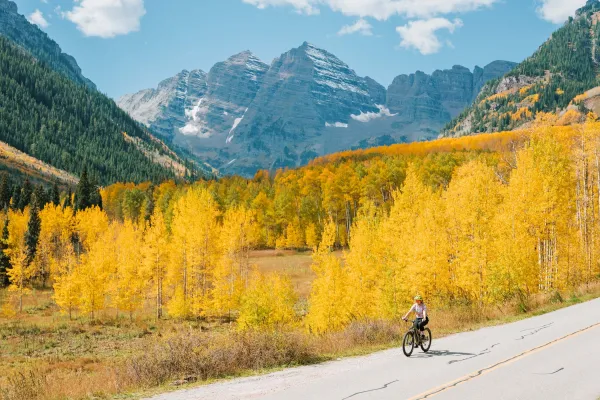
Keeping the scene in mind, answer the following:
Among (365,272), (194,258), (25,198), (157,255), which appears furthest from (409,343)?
(25,198)

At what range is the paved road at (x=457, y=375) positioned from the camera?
10.8 meters

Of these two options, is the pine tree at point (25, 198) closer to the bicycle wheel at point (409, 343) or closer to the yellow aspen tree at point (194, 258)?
the yellow aspen tree at point (194, 258)

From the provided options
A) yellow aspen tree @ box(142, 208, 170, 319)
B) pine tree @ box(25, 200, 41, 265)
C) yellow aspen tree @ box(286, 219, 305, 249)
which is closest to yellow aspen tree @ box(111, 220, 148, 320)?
yellow aspen tree @ box(142, 208, 170, 319)

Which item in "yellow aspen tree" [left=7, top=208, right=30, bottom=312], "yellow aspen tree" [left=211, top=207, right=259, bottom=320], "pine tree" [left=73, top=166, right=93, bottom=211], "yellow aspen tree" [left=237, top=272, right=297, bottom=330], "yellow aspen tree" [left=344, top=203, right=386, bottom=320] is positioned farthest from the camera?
"pine tree" [left=73, top=166, right=93, bottom=211]

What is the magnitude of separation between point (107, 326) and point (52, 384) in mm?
36993

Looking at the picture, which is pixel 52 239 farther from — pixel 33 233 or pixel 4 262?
pixel 4 262

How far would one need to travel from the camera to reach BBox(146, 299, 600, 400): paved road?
1079 cm

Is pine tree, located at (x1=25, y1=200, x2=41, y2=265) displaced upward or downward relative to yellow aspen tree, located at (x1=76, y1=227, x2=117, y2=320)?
upward

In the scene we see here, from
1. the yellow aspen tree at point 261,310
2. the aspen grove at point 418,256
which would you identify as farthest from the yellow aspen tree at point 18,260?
the yellow aspen tree at point 261,310

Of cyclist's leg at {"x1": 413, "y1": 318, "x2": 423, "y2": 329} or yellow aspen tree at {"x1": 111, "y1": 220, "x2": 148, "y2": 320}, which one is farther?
yellow aspen tree at {"x1": 111, "y1": 220, "x2": 148, "y2": 320}

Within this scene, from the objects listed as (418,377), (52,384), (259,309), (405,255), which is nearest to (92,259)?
(259,309)

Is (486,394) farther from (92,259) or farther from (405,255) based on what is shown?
(92,259)

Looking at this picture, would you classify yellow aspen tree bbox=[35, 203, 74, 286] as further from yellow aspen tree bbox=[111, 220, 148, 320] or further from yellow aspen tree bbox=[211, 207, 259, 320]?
yellow aspen tree bbox=[211, 207, 259, 320]

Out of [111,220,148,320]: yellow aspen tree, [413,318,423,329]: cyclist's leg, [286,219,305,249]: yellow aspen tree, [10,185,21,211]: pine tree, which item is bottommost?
[111,220,148,320]: yellow aspen tree
